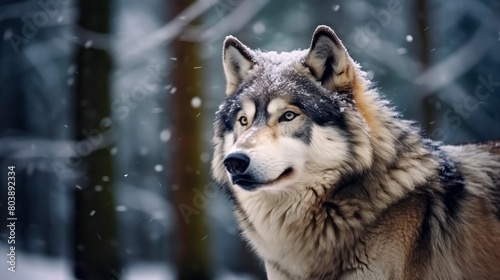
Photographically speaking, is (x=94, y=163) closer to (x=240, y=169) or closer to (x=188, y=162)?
(x=188, y=162)

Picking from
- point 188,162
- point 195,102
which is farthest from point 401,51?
point 188,162

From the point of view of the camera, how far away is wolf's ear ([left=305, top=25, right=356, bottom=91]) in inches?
146

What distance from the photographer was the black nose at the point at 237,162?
11.1ft

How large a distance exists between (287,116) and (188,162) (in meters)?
3.84

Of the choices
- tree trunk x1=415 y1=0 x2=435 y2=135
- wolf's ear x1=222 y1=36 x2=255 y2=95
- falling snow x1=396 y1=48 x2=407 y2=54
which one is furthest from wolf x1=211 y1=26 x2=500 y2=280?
falling snow x1=396 y1=48 x2=407 y2=54

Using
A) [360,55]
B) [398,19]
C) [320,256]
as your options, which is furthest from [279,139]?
[398,19]

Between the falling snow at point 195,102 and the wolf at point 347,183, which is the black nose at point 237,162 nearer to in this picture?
the wolf at point 347,183

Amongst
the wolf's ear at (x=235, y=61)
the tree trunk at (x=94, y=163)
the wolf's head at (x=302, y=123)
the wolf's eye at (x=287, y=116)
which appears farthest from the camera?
the tree trunk at (x=94, y=163)

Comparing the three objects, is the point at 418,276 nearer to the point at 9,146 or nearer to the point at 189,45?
the point at 189,45

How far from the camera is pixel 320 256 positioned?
3.64 m

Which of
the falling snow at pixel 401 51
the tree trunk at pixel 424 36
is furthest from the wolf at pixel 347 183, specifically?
the falling snow at pixel 401 51

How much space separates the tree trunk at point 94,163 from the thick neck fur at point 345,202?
3621 mm

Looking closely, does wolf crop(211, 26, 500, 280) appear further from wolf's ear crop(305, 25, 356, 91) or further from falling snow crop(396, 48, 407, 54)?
falling snow crop(396, 48, 407, 54)

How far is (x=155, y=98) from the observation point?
15828 mm
